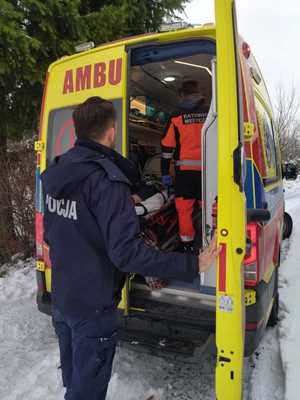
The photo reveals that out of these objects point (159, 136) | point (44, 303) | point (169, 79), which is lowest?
point (44, 303)

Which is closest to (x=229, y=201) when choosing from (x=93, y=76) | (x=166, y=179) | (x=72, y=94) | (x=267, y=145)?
(x=267, y=145)

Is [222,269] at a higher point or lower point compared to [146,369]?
higher

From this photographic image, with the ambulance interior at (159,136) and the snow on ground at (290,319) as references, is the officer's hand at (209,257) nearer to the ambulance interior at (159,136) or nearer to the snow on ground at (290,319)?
the ambulance interior at (159,136)

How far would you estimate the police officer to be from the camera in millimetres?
1741

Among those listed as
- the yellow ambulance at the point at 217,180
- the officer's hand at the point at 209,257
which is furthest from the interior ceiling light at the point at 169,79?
the officer's hand at the point at 209,257

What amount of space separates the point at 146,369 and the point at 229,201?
1901 mm

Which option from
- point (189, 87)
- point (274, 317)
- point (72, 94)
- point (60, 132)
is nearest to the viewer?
point (72, 94)

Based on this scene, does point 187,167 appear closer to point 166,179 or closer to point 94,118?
point 166,179

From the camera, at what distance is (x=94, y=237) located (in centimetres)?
182

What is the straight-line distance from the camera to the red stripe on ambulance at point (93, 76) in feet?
9.76

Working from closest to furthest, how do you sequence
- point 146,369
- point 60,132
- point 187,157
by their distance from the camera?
point 146,369 < point 60,132 < point 187,157

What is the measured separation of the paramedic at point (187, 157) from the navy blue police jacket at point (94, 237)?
1.83m

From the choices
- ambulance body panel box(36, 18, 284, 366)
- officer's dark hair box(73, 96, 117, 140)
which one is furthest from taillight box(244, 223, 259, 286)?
officer's dark hair box(73, 96, 117, 140)

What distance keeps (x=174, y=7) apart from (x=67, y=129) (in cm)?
433
